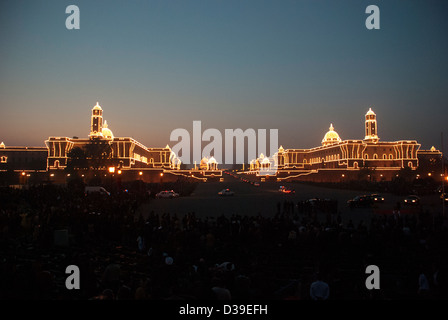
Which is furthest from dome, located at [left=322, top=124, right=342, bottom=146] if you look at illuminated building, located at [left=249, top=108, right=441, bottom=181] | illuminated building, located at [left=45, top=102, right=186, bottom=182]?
illuminated building, located at [left=45, top=102, right=186, bottom=182]

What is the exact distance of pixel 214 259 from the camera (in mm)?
12133

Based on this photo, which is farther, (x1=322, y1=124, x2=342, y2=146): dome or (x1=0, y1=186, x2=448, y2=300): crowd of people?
(x1=322, y1=124, x2=342, y2=146): dome

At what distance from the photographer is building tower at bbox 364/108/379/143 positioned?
352 feet

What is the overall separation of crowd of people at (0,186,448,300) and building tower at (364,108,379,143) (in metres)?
94.5

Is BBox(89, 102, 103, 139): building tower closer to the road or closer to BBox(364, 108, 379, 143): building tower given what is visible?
the road

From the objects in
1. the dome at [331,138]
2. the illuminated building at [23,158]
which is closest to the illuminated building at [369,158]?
the dome at [331,138]

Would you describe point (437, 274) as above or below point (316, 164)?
below

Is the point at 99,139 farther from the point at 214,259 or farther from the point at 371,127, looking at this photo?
the point at 214,259

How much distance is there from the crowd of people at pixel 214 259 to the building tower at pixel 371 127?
9448 cm

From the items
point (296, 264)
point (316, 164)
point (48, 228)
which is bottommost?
point (296, 264)
